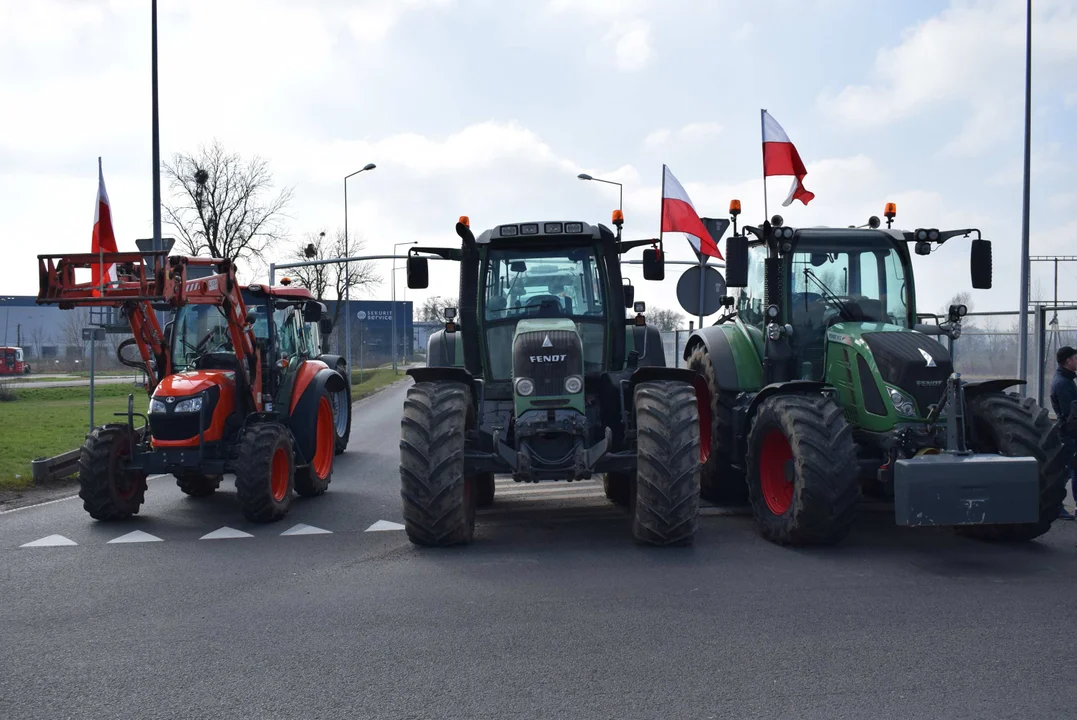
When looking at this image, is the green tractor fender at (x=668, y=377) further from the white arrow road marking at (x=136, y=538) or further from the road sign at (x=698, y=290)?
the white arrow road marking at (x=136, y=538)

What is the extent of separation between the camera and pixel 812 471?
7.63 m

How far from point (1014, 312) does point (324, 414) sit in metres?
11.2

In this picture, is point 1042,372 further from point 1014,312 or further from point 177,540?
point 177,540

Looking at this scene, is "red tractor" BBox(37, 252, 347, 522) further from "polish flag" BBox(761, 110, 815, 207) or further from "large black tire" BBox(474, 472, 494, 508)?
"polish flag" BBox(761, 110, 815, 207)

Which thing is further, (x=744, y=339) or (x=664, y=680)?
(x=744, y=339)

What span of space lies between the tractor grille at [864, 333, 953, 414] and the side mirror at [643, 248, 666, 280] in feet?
7.08

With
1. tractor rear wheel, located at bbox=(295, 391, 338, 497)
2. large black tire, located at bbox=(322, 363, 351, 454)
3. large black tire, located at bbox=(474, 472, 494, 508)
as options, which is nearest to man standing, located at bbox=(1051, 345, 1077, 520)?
large black tire, located at bbox=(474, 472, 494, 508)

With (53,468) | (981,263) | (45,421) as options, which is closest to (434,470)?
(981,263)

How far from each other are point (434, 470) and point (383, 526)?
198cm

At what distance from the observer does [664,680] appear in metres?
5.02

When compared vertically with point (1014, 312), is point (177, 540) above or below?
below

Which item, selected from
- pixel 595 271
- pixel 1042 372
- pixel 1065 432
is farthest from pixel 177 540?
pixel 1042 372

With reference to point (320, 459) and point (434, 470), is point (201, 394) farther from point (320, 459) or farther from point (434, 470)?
point (434, 470)

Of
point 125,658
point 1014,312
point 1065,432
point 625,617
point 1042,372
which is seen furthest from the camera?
point 1014,312
